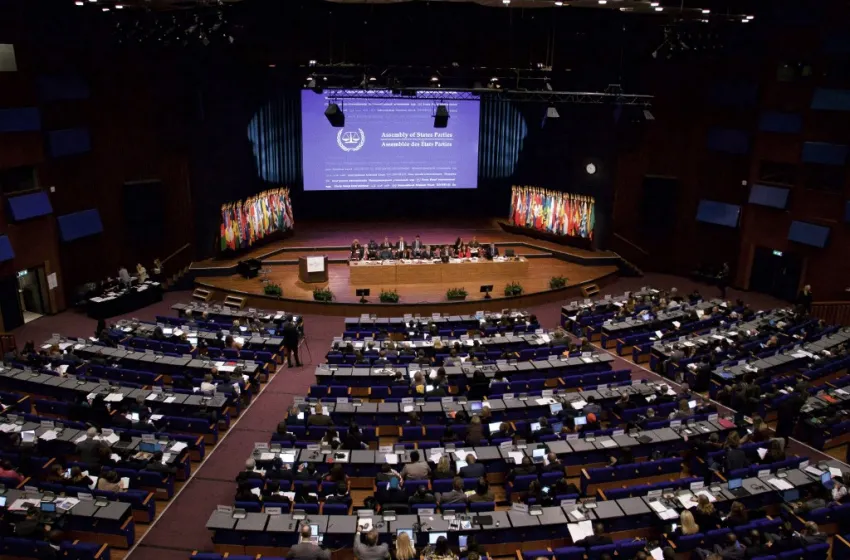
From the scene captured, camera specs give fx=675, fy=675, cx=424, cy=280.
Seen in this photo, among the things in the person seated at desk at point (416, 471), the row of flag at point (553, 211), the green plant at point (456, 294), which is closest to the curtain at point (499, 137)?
the row of flag at point (553, 211)

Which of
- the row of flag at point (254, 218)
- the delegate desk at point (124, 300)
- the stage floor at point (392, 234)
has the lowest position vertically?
the delegate desk at point (124, 300)

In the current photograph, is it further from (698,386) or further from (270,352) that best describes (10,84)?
(698,386)

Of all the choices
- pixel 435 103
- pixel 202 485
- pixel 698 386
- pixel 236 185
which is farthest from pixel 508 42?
pixel 202 485

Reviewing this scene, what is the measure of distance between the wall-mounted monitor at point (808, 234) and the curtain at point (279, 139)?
67.4 feet

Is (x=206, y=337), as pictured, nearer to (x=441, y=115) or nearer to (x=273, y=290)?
(x=273, y=290)

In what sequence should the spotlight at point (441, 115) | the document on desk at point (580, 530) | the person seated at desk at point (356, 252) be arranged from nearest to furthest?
the document on desk at point (580, 530)
the spotlight at point (441, 115)
the person seated at desk at point (356, 252)

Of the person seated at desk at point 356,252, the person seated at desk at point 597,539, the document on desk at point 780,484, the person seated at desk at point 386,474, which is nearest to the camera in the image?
the person seated at desk at point 597,539

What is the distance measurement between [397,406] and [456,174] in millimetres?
18720

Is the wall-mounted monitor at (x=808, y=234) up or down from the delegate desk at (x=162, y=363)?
up

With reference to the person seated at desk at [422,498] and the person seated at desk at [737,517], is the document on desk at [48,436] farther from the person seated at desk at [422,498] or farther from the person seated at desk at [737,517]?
the person seated at desk at [737,517]

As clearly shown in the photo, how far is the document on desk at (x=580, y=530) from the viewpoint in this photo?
413 inches

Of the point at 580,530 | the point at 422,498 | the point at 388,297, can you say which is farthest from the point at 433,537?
the point at 388,297

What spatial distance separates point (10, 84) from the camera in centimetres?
2006

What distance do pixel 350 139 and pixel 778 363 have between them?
19623mm
